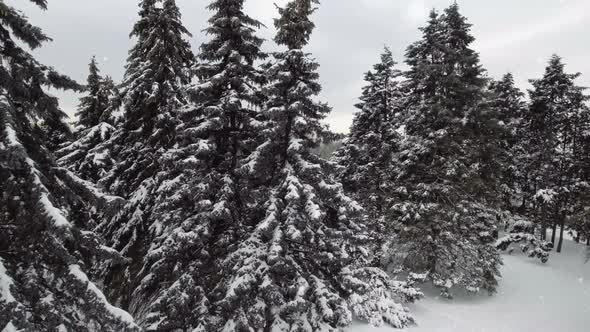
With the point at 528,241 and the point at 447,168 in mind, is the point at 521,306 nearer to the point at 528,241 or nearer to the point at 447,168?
the point at 447,168

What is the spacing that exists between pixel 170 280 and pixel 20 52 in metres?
8.27

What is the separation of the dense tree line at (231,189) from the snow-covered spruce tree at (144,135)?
0.09 metres

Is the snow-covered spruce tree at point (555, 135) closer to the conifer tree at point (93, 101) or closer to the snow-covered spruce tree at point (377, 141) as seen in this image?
the snow-covered spruce tree at point (377, 141)

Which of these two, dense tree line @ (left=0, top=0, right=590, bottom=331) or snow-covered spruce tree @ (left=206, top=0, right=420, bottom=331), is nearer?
dense tree line @ (left=0, top=0, right=590, bottom=331)

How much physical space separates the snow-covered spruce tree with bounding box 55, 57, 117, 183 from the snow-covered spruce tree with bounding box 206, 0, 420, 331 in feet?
25.0

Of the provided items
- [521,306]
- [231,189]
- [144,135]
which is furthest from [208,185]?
[521,306]

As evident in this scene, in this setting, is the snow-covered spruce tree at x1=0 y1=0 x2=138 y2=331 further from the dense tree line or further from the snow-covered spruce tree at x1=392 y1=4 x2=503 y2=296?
the snow-covered spruce tree at x1=392 y1=4 x2=503 y2=296

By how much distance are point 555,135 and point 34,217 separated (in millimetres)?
35993

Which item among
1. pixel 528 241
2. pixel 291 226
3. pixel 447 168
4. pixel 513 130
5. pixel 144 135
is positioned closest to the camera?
pixel 291 226

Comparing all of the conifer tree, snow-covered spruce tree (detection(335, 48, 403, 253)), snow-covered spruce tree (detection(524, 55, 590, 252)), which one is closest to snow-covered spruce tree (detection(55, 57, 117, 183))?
the conifer tree

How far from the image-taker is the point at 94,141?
61.0ft

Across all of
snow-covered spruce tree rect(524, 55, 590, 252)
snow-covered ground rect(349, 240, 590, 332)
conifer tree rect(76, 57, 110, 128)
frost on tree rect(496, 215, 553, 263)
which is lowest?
snow-covered ground rect(349, 240, 590, 332)

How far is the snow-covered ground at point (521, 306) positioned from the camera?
61.6 ft

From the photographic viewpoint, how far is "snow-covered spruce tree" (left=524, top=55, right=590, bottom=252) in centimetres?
3022
